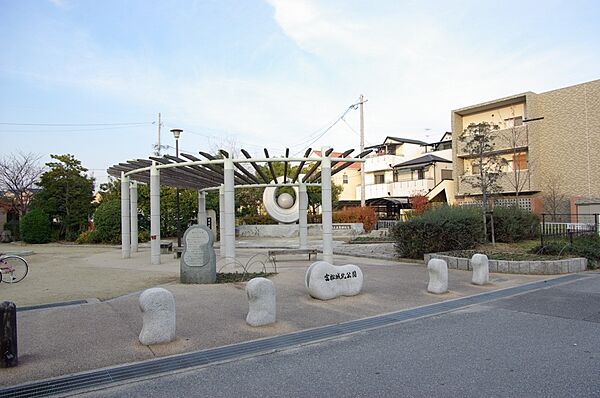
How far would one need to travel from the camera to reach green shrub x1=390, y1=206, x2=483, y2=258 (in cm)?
1399

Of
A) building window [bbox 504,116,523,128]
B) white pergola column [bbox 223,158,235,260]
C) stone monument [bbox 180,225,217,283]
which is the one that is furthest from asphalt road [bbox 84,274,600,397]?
building window [bbox 504,116,523,128]

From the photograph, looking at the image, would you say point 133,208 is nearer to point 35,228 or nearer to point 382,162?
point 35,228

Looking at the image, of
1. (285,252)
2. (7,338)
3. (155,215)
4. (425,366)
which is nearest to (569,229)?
(285,252)

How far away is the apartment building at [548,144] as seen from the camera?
2764 centimetres

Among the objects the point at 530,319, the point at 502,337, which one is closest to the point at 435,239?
the point at 530,319

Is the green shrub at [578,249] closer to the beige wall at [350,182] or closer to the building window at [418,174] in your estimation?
the building window at [418,174]

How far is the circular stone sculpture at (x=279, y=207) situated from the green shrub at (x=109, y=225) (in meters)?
9.55

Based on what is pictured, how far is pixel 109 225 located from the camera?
25.4 metres

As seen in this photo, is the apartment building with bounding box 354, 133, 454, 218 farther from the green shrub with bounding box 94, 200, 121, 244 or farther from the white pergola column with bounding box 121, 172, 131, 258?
the white pergola column with bounding box 121, 172, 131, 258

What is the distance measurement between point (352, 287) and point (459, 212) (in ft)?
23.7

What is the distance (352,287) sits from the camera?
8820mm

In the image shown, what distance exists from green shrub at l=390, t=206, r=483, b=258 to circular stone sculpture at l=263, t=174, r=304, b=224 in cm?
1609

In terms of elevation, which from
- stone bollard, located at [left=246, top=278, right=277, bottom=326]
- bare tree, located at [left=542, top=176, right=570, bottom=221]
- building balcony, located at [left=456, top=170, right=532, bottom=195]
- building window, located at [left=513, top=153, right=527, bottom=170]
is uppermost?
building window, located at [left=513, top=153, right=527, bottom=170]

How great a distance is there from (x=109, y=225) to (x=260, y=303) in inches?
840
